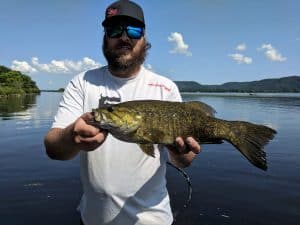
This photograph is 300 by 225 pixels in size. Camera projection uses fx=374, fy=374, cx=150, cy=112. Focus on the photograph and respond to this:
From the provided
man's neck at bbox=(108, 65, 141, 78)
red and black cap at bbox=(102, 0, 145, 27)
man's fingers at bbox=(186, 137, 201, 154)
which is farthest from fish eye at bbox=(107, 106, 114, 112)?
red and black cap at bbox=(102, 0, 145, 27)

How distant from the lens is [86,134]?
3545 mm

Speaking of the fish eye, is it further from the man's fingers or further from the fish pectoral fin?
the man's fingers

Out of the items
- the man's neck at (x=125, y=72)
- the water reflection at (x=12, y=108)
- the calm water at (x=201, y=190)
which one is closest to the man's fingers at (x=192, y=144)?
the man's neck at (x=125, y=72)

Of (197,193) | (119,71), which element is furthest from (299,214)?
(119,71)

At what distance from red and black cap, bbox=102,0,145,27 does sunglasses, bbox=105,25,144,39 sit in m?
0.08

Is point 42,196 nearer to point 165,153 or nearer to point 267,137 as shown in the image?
point 165,153

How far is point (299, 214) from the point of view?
12.2 m

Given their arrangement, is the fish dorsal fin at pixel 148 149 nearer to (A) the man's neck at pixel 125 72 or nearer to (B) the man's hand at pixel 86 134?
(B) the man's hand at pixel 86 134

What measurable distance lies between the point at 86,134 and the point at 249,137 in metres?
2.04

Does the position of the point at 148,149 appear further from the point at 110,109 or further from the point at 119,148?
the point at 110,109

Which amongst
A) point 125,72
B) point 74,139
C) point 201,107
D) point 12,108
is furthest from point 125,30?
point 12,108

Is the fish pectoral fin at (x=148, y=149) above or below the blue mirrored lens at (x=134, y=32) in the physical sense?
below

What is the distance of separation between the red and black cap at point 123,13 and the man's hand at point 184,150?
163 cm

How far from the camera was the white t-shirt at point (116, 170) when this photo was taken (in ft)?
13.9
